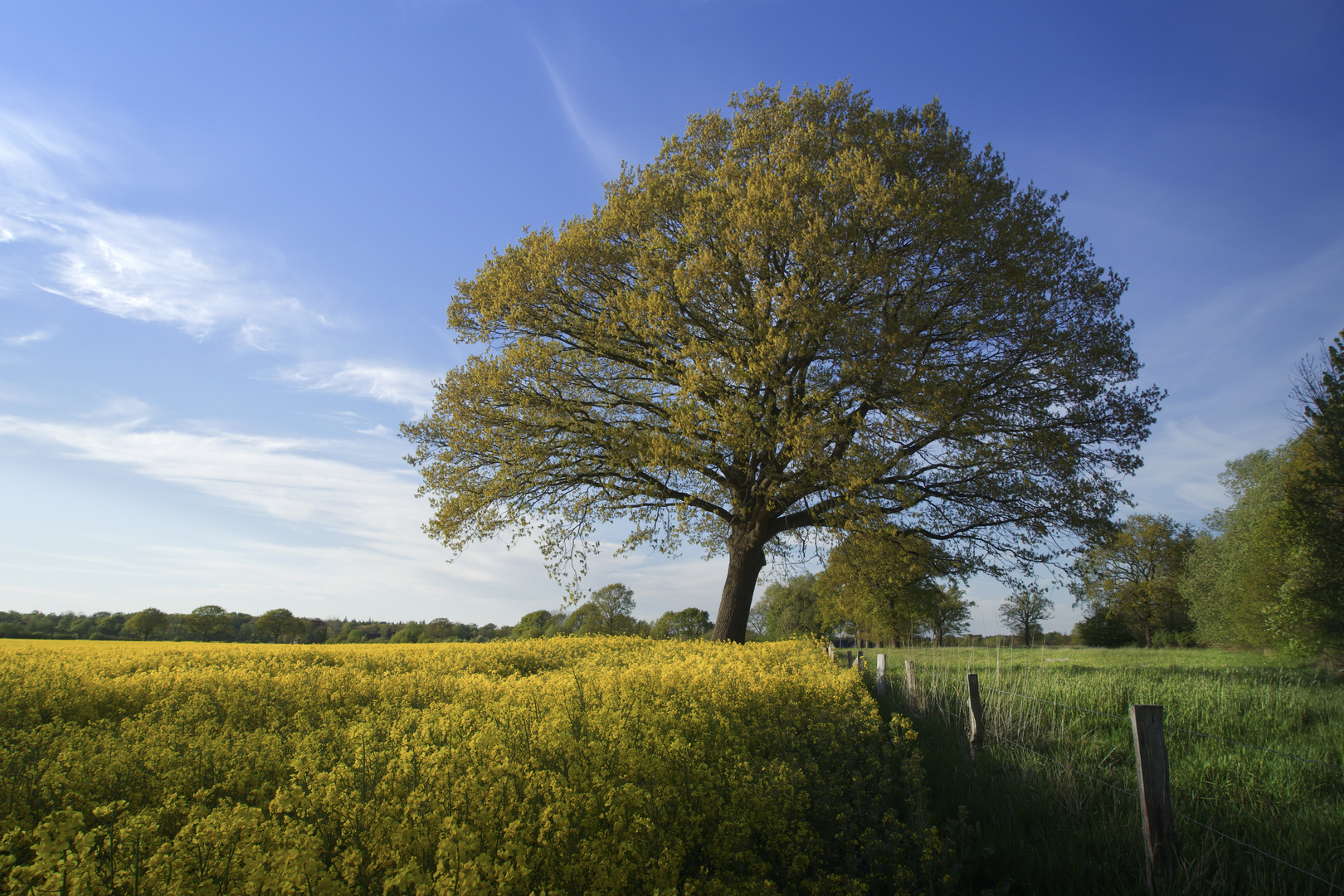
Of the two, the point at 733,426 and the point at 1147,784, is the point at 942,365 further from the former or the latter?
the point at 1147,784

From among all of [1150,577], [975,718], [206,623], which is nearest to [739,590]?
[975,718]

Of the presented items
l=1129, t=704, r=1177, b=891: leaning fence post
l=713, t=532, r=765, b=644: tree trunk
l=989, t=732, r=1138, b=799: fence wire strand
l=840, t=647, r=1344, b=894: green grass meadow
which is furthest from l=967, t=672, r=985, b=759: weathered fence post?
l=713, t=532, r=765, b=644: tree trunk

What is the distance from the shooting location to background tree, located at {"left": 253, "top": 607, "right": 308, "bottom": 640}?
110 ft

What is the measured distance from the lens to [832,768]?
18.3ft

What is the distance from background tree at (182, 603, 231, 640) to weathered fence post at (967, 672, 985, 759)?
34532 mm

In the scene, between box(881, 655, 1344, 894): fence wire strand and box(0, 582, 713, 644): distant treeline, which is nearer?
box(881, 655, 1344, 894): fence wire strand

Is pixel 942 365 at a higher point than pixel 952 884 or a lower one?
higher

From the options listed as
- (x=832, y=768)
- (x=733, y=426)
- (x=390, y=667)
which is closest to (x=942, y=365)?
(x=733, y=426)

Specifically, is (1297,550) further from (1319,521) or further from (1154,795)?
(1154,795)

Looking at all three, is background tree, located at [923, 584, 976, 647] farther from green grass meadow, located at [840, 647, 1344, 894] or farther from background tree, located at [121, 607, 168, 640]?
background tree, located at [121, 607, 168, 640]

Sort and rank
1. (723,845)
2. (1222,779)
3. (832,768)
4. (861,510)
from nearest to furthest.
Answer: (723,845) < (832,768) < (1222,779) < (861,510)

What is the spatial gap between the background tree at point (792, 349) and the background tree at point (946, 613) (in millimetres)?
18883

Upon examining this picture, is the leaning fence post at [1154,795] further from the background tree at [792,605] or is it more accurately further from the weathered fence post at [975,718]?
the background tree at [792,605]

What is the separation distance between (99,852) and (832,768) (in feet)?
16.1
